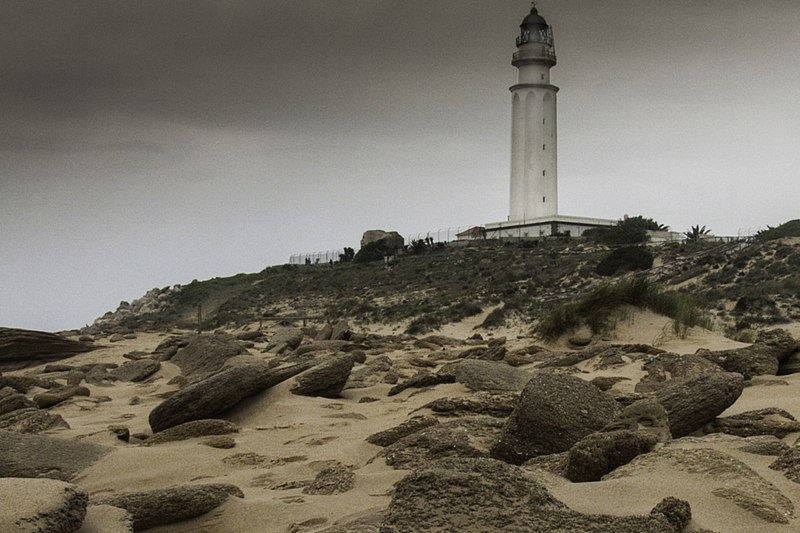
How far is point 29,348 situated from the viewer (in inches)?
661

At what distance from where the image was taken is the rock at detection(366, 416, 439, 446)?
22.3 feet

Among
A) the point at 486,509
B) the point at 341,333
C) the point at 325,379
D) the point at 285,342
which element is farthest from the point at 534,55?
the point at 486,509

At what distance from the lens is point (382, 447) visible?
6.72 m

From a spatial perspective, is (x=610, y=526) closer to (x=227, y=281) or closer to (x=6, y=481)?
(x=6, y=481)

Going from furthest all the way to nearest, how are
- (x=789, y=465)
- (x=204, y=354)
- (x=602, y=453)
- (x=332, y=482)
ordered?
(x=204, y=354), (x=332, y=482), (x=602, y=453), (x=789, y=465)

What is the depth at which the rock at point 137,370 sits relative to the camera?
13.1m

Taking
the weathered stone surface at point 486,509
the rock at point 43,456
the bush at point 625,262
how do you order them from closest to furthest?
1. the weathered stone surface at point 486,509
2. the rock at point 43,456
3. the bush at point 625,262

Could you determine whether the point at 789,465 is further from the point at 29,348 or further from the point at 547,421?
the point at 29,348

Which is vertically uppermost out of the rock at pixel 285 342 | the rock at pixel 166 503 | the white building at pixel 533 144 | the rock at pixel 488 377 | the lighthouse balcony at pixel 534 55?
the lighthouse balcony at pixel 534 55

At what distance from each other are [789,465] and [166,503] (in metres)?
3.47

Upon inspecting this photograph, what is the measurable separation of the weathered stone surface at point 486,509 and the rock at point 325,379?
5.61 metres

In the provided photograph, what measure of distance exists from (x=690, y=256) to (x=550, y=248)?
10191 millimetres

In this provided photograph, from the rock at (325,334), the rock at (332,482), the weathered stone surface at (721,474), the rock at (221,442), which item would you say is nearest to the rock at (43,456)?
the rock at (221,442)

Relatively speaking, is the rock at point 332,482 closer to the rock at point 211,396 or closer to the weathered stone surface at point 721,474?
the weathered stone surface at point 721,474
